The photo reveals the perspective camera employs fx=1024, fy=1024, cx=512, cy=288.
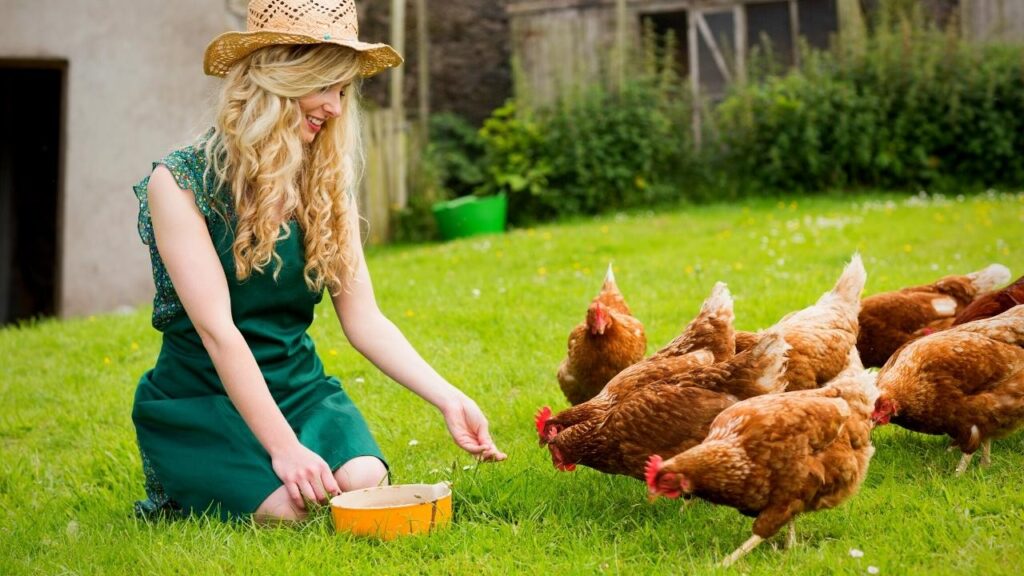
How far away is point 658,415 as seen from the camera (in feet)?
11.8

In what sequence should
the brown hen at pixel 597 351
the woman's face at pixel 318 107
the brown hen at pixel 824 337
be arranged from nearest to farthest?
the woman's face at pixel 318 107 → the brown hen at pixel 824 337 → the brown hen at pixel 597 351

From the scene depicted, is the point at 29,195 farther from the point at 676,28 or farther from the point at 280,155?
the point at 280,155

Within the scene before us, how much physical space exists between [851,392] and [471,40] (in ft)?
40.8

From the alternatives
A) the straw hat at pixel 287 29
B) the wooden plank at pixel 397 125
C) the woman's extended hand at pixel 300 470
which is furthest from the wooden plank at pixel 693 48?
the woman's extended hand at pixel 300 470

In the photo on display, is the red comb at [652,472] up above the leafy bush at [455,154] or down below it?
below

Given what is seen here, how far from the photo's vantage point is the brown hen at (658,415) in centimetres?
359

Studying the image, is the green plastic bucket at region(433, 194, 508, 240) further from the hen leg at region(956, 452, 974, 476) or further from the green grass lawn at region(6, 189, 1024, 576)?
the hen leg at region(956, 452, 974, 476)

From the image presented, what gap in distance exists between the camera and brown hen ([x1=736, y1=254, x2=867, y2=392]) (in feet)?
13.1

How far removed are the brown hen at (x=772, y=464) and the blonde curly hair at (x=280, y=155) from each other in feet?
4.72

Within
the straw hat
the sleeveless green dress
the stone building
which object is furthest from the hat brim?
the stone building

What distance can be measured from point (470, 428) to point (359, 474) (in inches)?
17.2

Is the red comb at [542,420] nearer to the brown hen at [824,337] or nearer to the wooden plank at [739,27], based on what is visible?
the brown hen at [824,337]

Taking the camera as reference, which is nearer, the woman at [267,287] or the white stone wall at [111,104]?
the woman at [267,287]

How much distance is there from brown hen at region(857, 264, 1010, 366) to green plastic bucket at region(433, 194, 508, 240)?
25.3 ft
